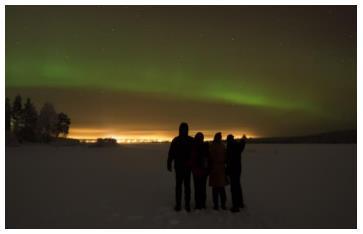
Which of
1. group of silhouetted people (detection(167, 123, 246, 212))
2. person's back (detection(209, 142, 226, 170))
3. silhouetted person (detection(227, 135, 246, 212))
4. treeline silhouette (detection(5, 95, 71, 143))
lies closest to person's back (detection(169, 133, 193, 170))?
group of silhouetted people (detection(167, 123, 246, 212))

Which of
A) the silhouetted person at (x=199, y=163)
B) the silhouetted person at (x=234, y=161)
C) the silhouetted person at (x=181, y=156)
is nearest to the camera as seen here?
the silhouetted person at (x=181, y=156)

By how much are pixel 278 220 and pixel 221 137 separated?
2.47 metres

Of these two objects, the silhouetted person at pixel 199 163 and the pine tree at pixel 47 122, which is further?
the pine tree at pixel 47 122

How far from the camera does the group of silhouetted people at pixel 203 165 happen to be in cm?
918

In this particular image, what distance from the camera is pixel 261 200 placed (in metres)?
10.8

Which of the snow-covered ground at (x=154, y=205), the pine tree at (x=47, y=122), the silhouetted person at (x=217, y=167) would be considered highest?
the pine tree at (x=47, y=122)

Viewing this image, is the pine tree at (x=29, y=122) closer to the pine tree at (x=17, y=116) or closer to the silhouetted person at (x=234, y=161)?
the pine tree at (x=17, y=116)

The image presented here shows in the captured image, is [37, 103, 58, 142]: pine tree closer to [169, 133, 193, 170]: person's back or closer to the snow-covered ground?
the snow-covered ground

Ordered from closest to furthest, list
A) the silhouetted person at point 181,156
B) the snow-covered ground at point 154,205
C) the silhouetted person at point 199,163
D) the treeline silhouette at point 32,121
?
the snow-covered ground at point 154,205, the silhouetted person at point 181,156, the silhouetted person at point 199,163, the treeline silhouette at point 32,121

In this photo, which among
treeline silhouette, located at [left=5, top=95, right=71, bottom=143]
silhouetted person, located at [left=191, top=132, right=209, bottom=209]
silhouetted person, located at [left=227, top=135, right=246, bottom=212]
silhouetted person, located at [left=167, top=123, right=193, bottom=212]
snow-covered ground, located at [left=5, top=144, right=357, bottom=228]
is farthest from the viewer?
treeline silhouette, located at [left=5, top=95, right=71, bottom=143]

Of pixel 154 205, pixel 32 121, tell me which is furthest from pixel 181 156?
pixel 32 121

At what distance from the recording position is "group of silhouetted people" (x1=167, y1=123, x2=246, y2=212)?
918 cm

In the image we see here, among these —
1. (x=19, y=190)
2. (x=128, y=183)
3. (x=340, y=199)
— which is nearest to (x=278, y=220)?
(x=340, y=199)

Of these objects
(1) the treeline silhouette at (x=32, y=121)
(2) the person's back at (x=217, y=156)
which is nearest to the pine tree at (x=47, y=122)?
(1) the treeline silhouette at (x=32, y=121)
